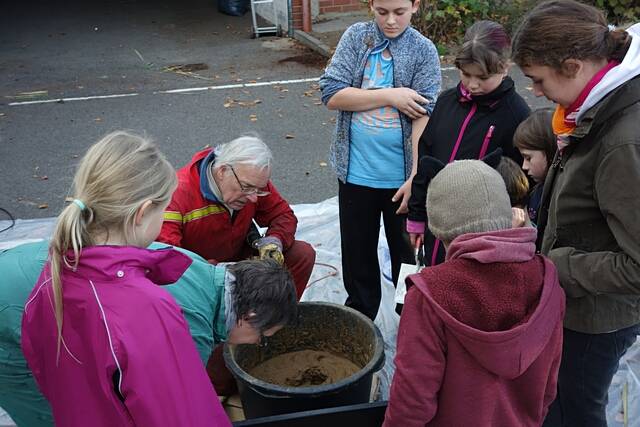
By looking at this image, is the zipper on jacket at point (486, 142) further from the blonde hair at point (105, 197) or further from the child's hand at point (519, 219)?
the blonde hair at point (105, 197)

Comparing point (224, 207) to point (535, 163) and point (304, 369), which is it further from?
point (535, 163)

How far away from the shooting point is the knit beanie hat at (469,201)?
54.3 inches

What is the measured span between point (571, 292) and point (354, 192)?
118 centimetres

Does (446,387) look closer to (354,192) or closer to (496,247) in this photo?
(496,247)

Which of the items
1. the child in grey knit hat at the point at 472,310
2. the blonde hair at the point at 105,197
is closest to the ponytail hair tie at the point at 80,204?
the blonde hair at the point at 105,197

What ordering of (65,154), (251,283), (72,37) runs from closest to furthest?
(251,283)
(65,154)
(72,37)

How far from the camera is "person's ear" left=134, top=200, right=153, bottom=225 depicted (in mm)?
1458

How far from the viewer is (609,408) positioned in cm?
253

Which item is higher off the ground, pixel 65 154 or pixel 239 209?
pixel 239 209

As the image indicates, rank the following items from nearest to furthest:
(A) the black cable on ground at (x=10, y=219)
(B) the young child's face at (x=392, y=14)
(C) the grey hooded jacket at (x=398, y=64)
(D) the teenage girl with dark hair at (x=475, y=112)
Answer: (D) the teenage girl with dark hair at (x=475, y=112) < (B) the young child's face at (x=392, y=14) < (C) the grey hooded jacket at (x=398, y=64) < (A) the black cable on ground at (x=10, y=219)

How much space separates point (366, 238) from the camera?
109 inches

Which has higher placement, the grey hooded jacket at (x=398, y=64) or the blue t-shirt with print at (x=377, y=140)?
the grey hooded jacket at (x=398, y=64)

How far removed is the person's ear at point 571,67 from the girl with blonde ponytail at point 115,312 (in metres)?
1.02

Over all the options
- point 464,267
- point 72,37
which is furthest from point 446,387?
point 72,37
